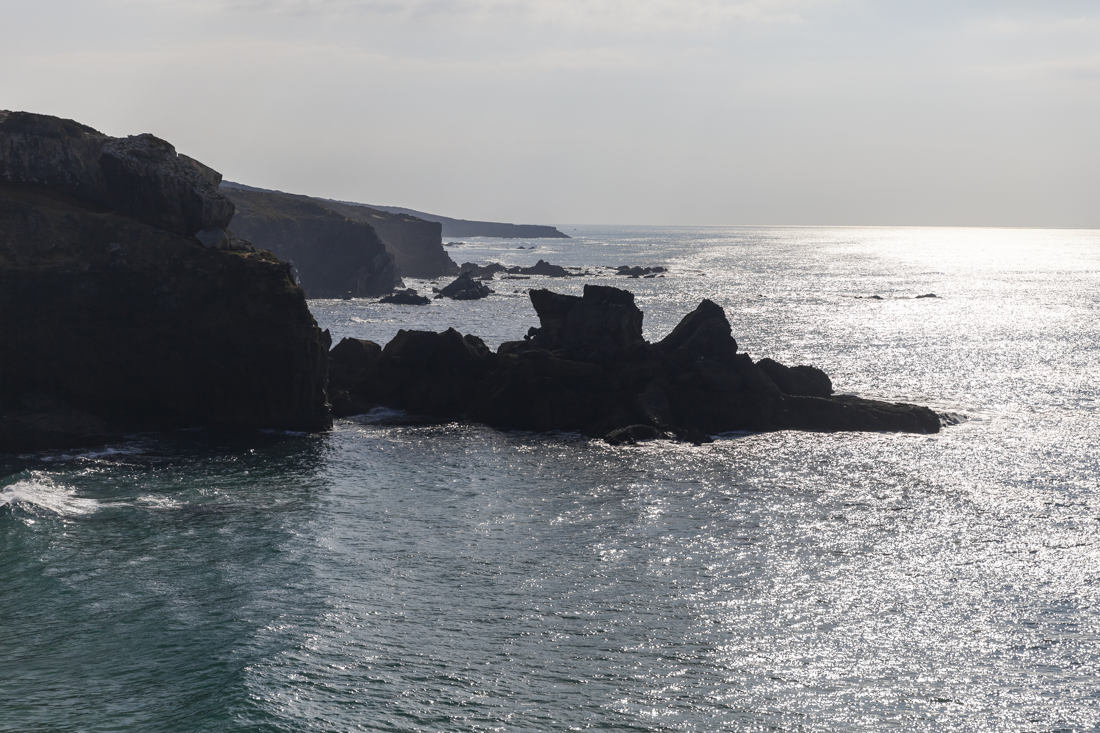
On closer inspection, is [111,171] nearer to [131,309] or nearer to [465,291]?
[131,309]

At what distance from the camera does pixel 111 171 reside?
60031mm

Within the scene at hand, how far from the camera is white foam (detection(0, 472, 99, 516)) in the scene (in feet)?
136

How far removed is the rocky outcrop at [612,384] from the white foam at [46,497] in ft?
77.3

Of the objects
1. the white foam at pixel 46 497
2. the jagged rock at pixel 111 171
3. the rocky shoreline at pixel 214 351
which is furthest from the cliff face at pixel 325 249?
the white foam at pixel 46 497

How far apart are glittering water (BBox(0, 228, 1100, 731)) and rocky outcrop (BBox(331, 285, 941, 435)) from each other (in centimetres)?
293

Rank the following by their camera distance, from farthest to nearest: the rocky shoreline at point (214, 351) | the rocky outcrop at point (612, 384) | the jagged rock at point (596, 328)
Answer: the jagged rock at point (596, 328) → the rocky outcrop at point (612, 384) → the rocky shoreline at point (214, 351)

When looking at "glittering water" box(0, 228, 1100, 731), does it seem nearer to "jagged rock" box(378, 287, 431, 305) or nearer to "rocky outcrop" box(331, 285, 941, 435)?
"rocky outcrop" box(331, 285, 941, 435)

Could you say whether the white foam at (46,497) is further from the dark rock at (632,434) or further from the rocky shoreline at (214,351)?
the dark rock at (632,434)

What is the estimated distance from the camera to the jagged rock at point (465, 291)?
163375 mm

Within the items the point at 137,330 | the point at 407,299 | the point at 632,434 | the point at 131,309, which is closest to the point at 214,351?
the point at 137,330

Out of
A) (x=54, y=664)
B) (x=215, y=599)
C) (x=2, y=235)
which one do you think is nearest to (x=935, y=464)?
(x=215, y=599)

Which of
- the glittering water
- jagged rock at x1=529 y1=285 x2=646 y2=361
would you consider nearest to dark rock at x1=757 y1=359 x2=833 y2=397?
the glittering water

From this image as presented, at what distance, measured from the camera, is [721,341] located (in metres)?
66.4

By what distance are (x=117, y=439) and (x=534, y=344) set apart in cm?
A: 3087
